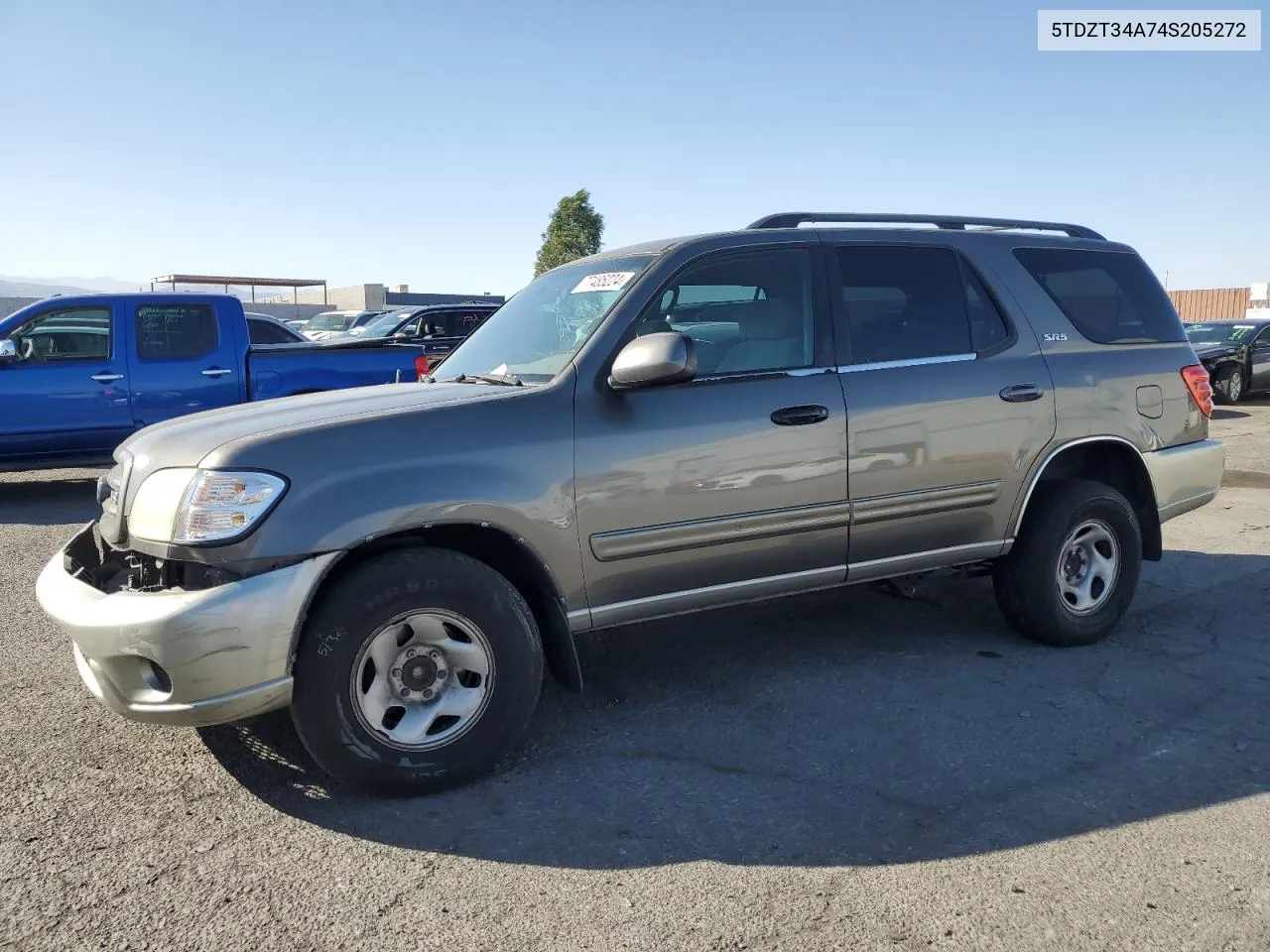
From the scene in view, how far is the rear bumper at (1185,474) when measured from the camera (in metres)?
4.95

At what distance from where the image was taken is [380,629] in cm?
327

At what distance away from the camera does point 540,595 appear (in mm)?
3719

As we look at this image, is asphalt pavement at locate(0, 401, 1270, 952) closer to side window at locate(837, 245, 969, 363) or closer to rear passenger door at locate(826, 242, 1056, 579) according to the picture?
rear passenger door at locate(826, 242, 1056, 579)

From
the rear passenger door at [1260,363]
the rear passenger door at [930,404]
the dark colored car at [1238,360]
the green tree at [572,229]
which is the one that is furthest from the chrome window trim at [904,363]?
the green tree at [572,229]

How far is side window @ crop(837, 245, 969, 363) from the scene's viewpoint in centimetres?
430

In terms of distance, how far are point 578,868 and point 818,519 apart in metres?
1.73

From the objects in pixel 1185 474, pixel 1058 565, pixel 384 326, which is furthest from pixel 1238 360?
pixel 1058 565

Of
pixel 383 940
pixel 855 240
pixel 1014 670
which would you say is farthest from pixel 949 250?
pixel 383 940

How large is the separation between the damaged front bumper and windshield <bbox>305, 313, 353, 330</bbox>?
2918 cm

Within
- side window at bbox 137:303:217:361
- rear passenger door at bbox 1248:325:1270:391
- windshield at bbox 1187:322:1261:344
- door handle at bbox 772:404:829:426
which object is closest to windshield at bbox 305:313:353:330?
side window at bbox 137:303:217:361

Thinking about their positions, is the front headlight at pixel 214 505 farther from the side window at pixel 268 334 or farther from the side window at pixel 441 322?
the side window at pixel 441 322

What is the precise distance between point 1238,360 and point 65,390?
57.9 feet

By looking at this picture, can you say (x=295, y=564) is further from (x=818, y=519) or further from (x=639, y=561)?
(x=818, y=519)

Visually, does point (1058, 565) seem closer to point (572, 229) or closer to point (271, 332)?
point (271, 332)
